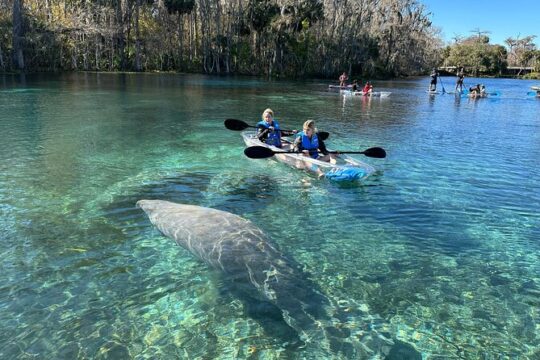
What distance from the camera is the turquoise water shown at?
5.53 metres

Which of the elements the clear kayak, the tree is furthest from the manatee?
the tree

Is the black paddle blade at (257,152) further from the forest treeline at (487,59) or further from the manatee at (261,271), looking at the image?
the forest treeline at (487,59)

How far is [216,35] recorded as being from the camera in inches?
2849

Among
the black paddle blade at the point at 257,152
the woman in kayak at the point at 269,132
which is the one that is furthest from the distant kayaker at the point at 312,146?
the woman in kayak at the point at 269,132

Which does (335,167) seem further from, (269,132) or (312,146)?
(269,132)

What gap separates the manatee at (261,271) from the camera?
17.9 ft

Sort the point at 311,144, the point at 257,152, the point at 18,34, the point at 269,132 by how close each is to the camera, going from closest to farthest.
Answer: the point at 257,152, the point at 311,144, the point at 269,132, the point at 18,34

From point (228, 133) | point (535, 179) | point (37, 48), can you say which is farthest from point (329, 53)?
point (535, 179)

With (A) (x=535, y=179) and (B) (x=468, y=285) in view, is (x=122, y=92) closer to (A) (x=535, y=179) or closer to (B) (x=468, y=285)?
(A) (x=535, y=179)

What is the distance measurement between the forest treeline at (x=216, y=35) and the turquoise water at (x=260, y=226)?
52.4m

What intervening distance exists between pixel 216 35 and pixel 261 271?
71564 mm

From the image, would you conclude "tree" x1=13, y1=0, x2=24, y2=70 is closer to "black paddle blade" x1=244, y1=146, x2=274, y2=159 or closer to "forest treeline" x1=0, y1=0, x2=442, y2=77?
"forest treeline" x1=0, y1=0, x2=442, y2=77

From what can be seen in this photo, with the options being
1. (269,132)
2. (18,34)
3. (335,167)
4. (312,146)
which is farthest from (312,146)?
(18,34)

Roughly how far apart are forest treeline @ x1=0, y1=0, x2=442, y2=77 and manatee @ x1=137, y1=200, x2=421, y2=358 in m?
61.7
